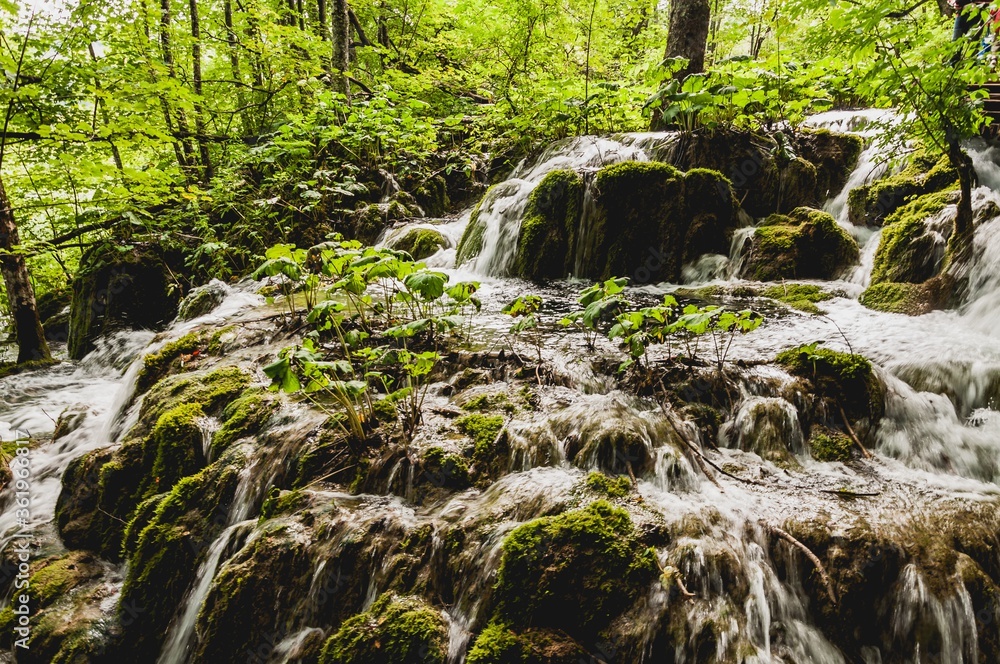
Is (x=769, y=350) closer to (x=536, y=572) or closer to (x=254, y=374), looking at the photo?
(x=536, y=572)

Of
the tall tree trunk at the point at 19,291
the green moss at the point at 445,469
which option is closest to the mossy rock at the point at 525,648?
the green moss at the point at 445,469

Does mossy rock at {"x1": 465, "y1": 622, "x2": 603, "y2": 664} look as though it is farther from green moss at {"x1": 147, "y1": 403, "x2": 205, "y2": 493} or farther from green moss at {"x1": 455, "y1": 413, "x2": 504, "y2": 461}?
green moss at {"x1": 147, "y1": 403, "x2": 205, "y2": 493}

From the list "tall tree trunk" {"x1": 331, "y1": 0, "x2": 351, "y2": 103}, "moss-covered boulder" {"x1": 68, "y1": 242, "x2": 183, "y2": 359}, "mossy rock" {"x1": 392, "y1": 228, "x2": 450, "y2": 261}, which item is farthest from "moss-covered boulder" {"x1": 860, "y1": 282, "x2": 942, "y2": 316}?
"moss-covered boulder" {"x1": 68, "y1": 242, "x2": 183, "y2": 359}

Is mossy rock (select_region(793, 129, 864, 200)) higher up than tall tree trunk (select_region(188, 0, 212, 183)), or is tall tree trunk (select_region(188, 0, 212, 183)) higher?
tall tree trunk (select_region(188, 0, 212, 183))

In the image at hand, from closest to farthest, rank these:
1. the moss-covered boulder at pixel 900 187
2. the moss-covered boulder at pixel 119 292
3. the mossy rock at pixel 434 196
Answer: the moss-covered boulder at pixel 900 187 → the moss-covered boulder at pixel 119 292 → the mossy rock at pixel 434 196

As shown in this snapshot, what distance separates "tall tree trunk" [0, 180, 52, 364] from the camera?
6148 mm

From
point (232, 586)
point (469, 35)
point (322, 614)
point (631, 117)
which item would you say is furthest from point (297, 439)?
point (469, 35)

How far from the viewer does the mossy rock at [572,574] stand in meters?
2.13

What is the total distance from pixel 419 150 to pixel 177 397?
775 cm

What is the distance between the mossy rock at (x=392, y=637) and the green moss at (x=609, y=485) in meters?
1.00

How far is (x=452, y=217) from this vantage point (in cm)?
968

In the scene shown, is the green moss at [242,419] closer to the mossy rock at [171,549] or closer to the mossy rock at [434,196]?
the mossy rock at [171,549]

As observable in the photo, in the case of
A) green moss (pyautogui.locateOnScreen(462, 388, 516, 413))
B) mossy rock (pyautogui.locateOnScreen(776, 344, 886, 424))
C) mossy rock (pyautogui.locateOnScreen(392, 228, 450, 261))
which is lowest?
green moss (pyautogui.locateOnScreen(462, 388, 516, 413))

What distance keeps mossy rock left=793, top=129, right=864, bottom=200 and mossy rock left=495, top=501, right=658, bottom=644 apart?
7.06 meters
